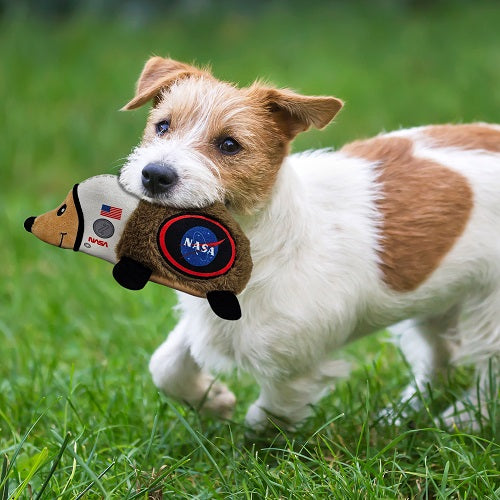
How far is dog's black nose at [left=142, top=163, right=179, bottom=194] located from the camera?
2834 millimetres

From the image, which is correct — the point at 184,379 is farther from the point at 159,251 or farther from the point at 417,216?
the point at 417,216

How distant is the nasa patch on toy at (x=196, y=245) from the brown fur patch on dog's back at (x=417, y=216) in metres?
0.77

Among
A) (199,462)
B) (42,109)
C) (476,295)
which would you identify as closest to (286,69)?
(42,109)

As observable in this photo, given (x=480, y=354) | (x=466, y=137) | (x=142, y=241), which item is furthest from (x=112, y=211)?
(x=480, y=354)

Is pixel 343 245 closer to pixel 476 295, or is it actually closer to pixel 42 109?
pixel 476 295

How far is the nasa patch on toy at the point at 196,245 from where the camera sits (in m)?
2.94

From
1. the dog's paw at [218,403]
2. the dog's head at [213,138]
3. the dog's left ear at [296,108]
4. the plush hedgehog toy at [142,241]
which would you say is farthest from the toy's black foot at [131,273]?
the dog's paw at [218,403]

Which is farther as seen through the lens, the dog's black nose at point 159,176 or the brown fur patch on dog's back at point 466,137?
the brown fur patch on dog's back at point 466,137

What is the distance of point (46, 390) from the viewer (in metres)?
3.99

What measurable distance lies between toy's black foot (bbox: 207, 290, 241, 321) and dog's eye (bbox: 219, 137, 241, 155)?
493 millimetres

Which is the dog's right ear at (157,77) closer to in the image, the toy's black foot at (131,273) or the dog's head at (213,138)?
the dog's head at (213,138)

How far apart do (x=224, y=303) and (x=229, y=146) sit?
55cm

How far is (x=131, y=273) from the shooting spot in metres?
3.00

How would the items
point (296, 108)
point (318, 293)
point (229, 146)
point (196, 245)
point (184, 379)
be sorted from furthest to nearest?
point (184, 379) < point (318, 293) < point (296, 108) < point (229, 146) < point (196, 245)
